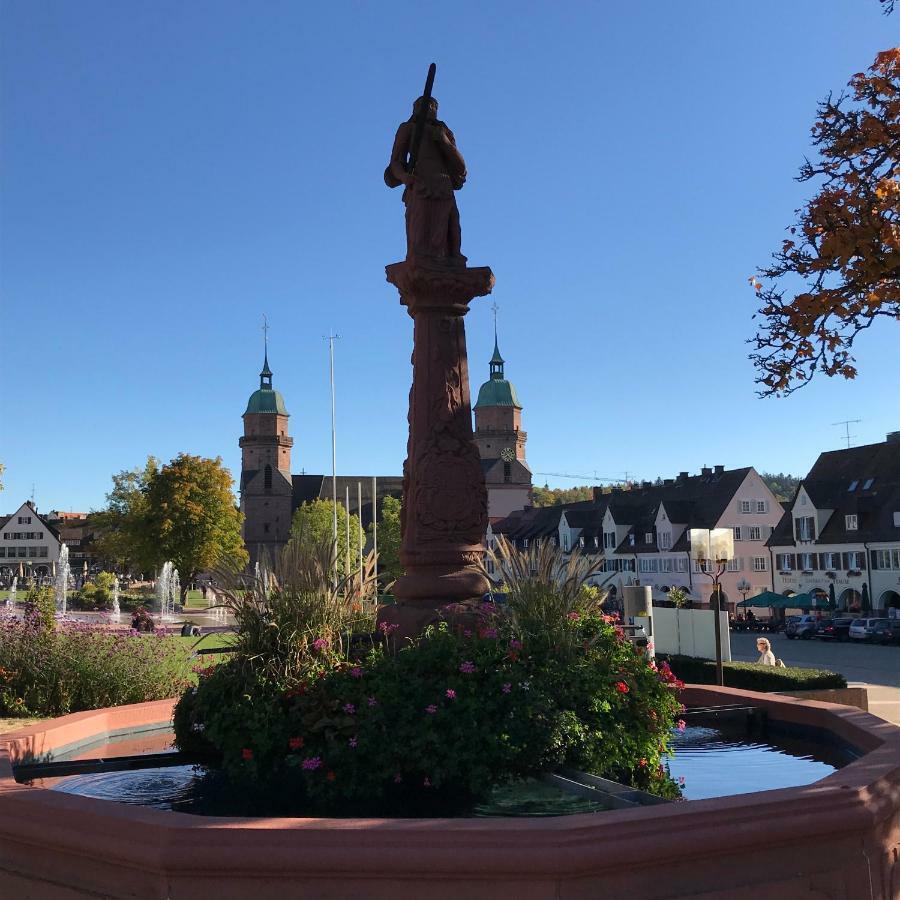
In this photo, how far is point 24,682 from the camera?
13.9m

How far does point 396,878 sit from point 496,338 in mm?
146245

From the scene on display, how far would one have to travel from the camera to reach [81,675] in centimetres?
1360

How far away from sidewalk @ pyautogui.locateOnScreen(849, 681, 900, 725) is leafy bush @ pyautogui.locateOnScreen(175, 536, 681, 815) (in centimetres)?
1031

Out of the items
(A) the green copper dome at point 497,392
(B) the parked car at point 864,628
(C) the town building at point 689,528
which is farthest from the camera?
(A) the green copper dome at point 497,392

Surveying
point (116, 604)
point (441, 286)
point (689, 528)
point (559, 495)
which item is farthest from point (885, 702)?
point (559, 495)

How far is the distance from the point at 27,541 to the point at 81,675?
388 feet

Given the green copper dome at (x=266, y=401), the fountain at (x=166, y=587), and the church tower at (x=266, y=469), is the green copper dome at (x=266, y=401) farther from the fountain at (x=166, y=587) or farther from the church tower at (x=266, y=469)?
the fountain at (x=166, y=587)

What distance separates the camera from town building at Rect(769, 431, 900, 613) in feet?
176

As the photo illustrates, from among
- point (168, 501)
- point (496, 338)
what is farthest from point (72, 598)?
point (496, 338)

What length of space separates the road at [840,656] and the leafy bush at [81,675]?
17.1 m

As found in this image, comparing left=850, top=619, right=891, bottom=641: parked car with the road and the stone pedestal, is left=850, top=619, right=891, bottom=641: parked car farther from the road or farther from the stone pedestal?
the stone pedestal

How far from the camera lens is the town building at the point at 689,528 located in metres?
67.0

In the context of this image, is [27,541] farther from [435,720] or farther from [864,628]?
[435,720]

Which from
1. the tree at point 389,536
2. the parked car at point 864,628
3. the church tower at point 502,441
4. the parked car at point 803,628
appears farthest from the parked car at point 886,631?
the church tower at point 502,441
